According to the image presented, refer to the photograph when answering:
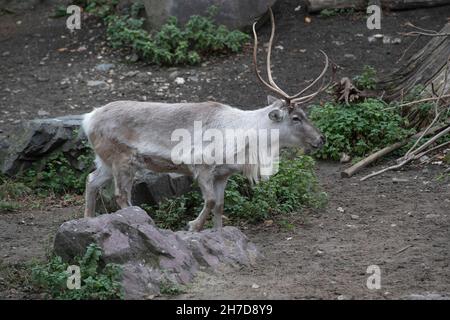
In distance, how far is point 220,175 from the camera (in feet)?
26.4

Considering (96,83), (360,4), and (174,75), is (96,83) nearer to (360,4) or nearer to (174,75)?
(174,75)

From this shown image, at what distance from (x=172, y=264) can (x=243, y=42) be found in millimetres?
6913

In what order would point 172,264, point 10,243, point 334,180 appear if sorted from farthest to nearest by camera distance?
point 334,180
point 10,243
point 172,264

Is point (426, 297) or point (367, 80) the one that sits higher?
point (367, 80)

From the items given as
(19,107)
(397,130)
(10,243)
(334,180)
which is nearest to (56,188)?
(10,243)

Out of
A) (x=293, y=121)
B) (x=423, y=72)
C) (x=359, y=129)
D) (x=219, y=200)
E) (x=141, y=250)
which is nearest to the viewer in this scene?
(x=141, y=250)

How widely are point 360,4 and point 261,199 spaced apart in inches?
231

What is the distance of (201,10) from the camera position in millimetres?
12625

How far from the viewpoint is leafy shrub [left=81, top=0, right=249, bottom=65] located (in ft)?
40.4

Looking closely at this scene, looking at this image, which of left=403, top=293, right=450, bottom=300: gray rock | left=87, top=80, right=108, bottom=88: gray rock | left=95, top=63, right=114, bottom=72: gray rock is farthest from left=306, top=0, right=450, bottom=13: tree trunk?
left=403, top=293, right=450, bottom=300: gray rock

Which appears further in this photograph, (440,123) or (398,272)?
(440,123)

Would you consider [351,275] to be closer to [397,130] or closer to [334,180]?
[334,180]

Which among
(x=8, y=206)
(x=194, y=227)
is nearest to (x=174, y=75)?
(x=8, y=206)

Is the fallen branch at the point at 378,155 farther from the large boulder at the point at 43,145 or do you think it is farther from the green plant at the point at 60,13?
the green plant at the point at 60,13
